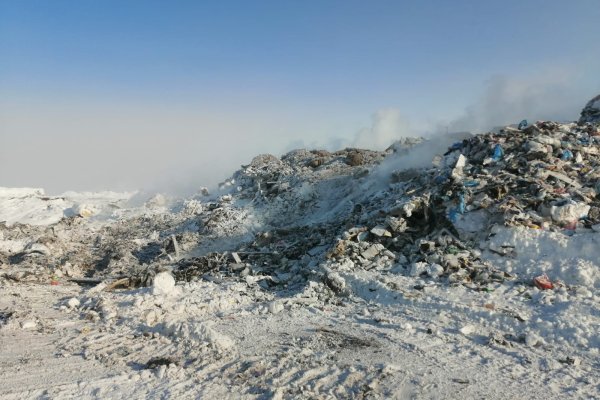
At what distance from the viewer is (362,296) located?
7.07 meters

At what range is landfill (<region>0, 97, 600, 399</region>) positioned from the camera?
4.60m

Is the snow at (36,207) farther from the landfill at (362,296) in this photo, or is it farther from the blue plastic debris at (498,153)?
the blue plastic debris at (498,153)

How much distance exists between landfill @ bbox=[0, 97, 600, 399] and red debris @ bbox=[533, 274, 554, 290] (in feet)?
0.15

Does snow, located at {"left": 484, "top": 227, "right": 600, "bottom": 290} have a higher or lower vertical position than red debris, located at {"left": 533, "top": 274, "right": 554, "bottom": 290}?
higher

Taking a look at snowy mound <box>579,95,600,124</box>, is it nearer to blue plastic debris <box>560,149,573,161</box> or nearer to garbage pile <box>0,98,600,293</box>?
garbage pile <box>0,98,600,293</box>

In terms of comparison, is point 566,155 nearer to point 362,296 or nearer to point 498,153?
point 498,153

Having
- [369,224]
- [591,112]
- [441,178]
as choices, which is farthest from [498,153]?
[591,112]

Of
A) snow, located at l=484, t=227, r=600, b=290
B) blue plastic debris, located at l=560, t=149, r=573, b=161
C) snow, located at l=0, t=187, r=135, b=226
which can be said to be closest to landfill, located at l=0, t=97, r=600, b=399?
snow, located at l=484, t=227, r=600, b=290

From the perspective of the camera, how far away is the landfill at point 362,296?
4.60 m

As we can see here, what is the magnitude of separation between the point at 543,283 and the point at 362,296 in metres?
2.69

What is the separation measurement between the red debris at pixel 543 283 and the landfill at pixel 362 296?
1.8 inches

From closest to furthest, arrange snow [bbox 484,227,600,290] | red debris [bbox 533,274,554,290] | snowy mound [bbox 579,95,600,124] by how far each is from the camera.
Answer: red debris [bbox 533,274,554,290]
snow [bbox 484,227,600,290]
snowy mound [bbox 579,95,600,124]

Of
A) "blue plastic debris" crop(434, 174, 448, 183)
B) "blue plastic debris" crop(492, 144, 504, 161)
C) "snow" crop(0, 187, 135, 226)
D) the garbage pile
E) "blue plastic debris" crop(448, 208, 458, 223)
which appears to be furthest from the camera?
"snow" crop(0, 187, 135, 226)

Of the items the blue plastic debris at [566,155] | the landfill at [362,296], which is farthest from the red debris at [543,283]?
the blue plastic debris at [566,155]
